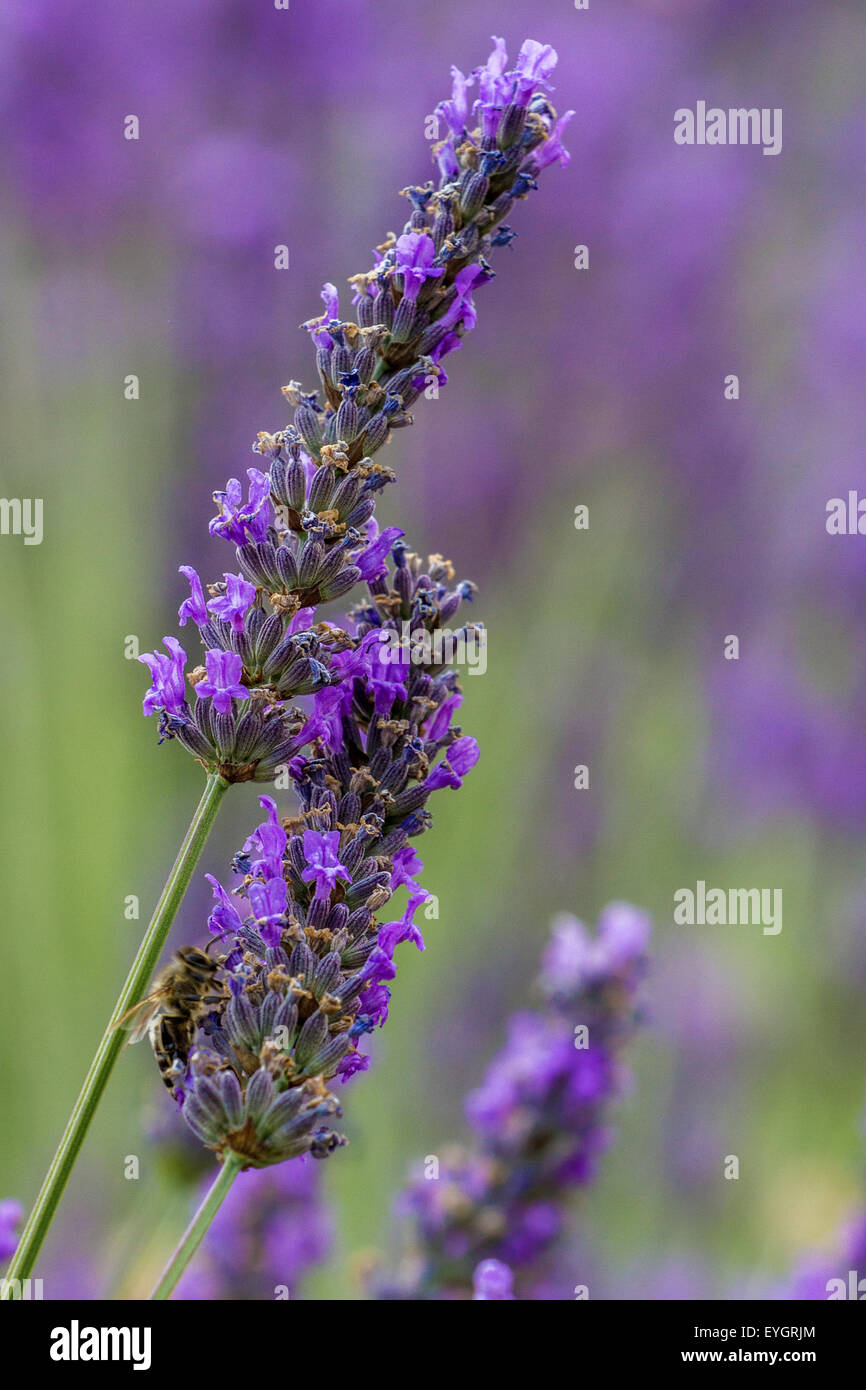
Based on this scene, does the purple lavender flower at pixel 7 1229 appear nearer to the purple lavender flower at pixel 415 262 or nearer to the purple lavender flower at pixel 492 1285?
the purple lavender flower at pixel 492 1285

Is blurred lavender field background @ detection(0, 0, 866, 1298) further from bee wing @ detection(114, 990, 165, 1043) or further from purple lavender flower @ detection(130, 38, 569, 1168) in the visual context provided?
purple lavender flower @ detection(130, 38, 569, 1168)

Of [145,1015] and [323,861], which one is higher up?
[323,861]

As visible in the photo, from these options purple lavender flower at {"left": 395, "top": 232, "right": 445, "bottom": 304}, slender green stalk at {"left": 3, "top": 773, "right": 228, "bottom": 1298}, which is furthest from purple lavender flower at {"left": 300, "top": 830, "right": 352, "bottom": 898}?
purple lavender flower at {"left": 395, "top": 232, "right": 445, "bottom": 304}

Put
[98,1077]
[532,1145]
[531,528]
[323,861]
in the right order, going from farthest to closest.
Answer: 1. [531,528]
2. [532,1145]
3. [323,861]
4. [98,1077]

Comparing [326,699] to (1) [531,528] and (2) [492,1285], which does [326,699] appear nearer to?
(2) [492,1285]

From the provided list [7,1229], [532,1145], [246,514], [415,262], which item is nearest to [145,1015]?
[7,1229]

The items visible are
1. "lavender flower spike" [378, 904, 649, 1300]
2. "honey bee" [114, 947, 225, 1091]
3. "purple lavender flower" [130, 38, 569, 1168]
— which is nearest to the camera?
"purple lavender flower" [130, 38, 569, 1168]

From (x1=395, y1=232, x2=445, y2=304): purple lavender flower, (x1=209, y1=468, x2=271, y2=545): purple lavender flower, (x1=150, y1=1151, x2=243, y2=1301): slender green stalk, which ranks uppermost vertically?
(x1=395, y1=232, x2=445, y2=304): purple lavender flower
